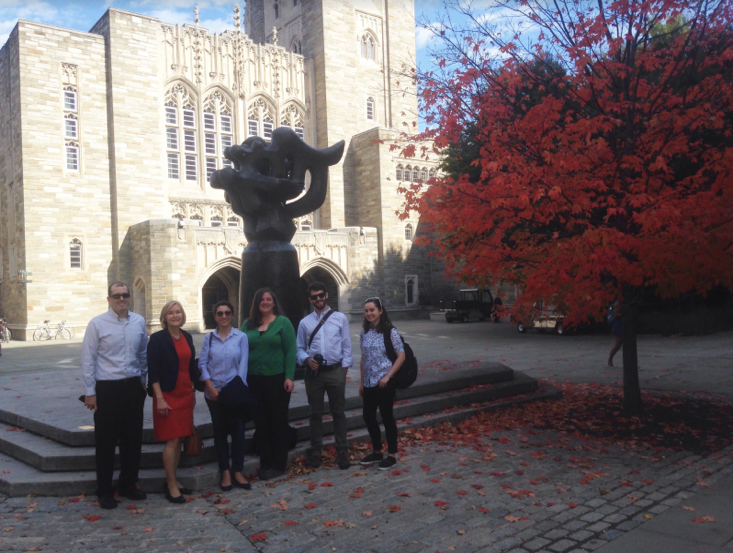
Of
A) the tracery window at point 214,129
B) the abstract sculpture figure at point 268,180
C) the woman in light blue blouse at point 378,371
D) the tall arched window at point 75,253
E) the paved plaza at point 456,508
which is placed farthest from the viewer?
the tracery window at point 214,129

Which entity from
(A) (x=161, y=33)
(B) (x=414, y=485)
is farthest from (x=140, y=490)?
(A) (x=161, y=33)

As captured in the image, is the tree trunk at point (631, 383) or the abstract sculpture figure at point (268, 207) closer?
the tree trunk at point (631, 383)

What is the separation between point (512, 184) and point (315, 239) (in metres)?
23.7

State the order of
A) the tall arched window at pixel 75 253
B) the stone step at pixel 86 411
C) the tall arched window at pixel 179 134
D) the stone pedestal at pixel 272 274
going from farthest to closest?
the tall arched window at pixel 179 134 < the tall arched window at pixel 75 253 < the stone pedestal at pixel 272 274 < the stone step at pixel 86 411

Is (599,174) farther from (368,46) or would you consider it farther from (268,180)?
(368,46)

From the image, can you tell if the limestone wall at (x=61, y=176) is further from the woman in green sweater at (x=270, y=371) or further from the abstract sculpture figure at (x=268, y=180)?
the woman in green sweater at (x=270, y=371)

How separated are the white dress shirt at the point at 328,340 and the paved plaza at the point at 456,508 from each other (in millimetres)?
1033

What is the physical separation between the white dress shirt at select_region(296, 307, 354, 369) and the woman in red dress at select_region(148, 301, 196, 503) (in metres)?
1.07

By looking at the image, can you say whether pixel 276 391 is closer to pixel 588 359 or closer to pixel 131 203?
pixel 588 359

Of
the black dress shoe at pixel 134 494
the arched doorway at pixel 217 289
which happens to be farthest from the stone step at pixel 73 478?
the arched doorway at pixel 217 289

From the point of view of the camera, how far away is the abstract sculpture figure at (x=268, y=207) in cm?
832

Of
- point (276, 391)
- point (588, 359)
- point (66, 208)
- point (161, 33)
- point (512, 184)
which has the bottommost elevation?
point (588, 359)

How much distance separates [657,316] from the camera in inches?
762

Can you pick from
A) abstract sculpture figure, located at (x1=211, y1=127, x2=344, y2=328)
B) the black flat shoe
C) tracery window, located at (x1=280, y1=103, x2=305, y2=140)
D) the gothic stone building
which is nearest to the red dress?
the black flat shoe
